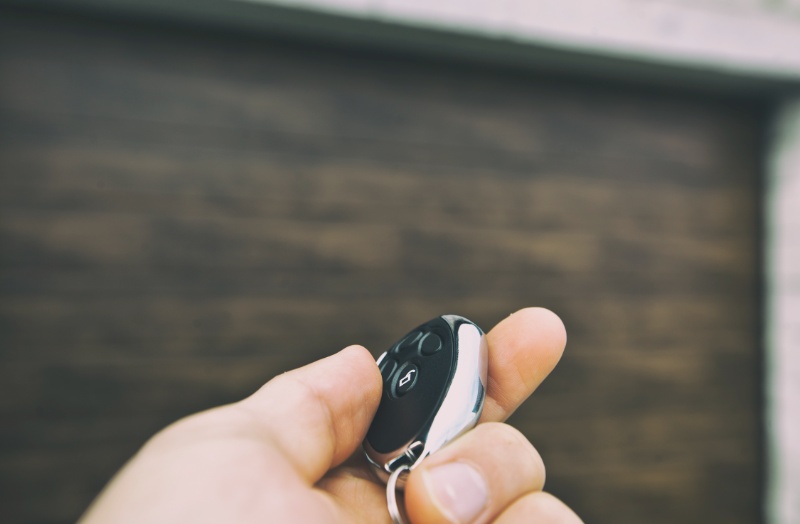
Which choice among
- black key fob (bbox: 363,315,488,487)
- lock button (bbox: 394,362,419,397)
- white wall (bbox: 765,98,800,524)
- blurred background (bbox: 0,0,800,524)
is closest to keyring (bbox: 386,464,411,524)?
black key fob (bbox: 363,315,488,487)

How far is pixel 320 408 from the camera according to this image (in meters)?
0.82

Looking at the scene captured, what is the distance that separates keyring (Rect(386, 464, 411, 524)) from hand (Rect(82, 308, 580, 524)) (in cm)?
5

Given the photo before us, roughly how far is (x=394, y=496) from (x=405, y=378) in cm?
20

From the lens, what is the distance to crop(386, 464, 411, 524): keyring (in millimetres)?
777

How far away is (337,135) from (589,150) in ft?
4.32

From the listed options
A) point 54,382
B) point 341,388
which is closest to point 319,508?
point 341,388

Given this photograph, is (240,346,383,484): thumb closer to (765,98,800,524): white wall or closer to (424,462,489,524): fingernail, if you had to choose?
(424,462,489,524): fingernail

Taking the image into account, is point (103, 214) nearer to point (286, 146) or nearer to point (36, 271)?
point (36, 271)

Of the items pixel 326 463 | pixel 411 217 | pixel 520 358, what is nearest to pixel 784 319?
pixel 411 217

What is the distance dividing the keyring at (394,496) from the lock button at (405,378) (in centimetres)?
13

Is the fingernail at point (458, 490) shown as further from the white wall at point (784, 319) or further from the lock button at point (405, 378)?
the white wall at point (784, 319)

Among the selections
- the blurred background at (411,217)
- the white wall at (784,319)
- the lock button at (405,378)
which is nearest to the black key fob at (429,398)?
the lock button at (405,378)

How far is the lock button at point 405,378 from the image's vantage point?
2.96ft

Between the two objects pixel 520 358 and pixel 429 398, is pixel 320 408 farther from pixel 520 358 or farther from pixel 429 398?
pixel 520 358
